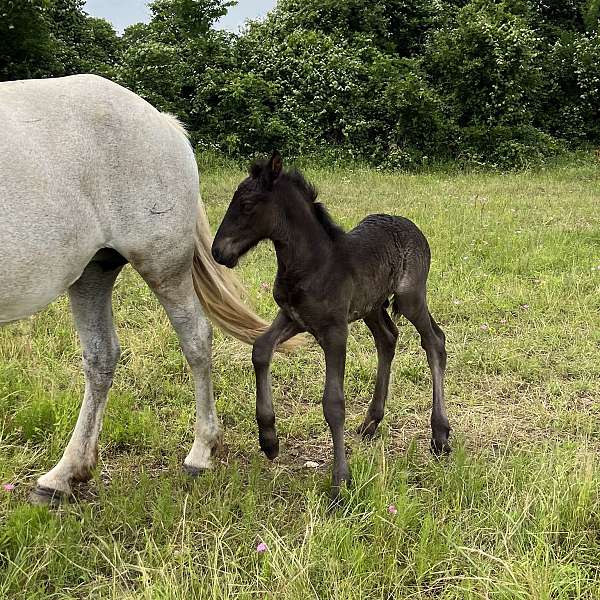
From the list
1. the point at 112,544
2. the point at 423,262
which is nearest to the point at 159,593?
the point at 112,544

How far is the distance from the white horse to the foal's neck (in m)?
0.54

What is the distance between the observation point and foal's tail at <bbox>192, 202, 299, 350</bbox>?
11.8 feet

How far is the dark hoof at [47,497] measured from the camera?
3.20 meters

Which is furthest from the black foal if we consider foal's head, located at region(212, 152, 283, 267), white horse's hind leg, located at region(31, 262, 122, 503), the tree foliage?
the tree foliage

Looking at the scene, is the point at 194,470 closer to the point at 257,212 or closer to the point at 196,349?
the point at 196,349

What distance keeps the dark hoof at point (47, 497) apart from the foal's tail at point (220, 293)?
1132 mm

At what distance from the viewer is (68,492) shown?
327 centimetres

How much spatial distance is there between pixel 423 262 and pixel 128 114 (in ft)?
5.39

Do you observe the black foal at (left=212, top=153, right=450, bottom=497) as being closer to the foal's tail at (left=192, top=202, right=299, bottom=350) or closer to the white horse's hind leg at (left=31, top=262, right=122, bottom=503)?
the foal's tail at (left=192, top=202, right=299, bottom=350)

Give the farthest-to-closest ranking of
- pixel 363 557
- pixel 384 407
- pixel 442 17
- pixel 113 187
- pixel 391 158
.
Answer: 1. pixel 442 17
2. pixel 391 158
3. pixel 384 407
4. pixel 113 187
5. pixel 363 557

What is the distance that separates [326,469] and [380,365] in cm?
66

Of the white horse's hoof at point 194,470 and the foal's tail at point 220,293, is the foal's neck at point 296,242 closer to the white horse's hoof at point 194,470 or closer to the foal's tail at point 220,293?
the foal's tail at point 220,293

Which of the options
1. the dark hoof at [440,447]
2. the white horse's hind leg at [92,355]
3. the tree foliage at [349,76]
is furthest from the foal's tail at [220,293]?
the tree foliage at [349,76]

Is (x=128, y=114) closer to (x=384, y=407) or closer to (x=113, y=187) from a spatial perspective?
(x=113, y=187)
